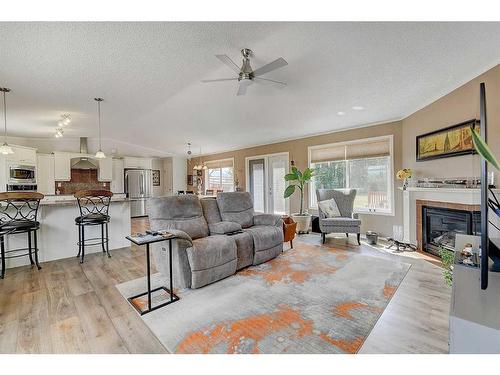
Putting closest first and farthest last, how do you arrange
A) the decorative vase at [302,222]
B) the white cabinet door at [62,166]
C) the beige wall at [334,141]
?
1. the beige wall at [334,141]
2. the decorative vase at [302,222]
3. the white cabinet door at [62,166]

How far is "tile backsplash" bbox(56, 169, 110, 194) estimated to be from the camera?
670 centimetres

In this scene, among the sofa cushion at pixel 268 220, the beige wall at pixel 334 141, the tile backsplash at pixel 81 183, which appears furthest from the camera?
the tile backsplash at pixel 81 183

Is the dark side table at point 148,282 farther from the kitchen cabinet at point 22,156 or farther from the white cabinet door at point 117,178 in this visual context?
the white cabinet door at point 117,178

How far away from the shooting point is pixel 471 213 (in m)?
3.04

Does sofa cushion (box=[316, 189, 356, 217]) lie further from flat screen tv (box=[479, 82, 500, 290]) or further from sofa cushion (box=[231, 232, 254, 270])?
flat screen tv (box=[479, 82, 500, 290])

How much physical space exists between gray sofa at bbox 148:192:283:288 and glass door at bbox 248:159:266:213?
10.5 ft

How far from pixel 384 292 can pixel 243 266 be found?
160cm

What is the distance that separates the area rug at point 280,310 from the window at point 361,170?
75.2 inches

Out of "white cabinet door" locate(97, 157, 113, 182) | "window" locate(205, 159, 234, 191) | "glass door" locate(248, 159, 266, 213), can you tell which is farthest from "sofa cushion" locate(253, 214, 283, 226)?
"white cabinet door" locate(97, 157, 113, 182)

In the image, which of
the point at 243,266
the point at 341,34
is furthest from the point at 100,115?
the point at 341,34

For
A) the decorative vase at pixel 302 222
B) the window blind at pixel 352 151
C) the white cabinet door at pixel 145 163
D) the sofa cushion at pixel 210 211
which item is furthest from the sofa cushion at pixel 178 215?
the white cabinet door at pixel 145 163

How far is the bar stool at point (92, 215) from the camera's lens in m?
3.50

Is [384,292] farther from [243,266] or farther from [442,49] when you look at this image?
[442,49]

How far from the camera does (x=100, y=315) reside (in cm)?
207
